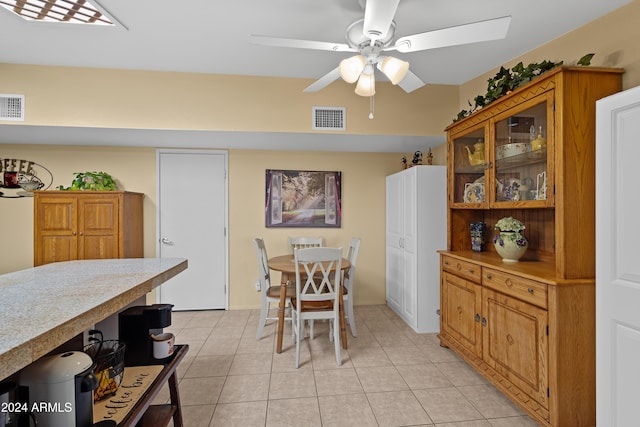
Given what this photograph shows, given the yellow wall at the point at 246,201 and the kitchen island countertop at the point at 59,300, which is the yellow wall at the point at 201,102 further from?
the kitchen island countertop at the point at 59,300

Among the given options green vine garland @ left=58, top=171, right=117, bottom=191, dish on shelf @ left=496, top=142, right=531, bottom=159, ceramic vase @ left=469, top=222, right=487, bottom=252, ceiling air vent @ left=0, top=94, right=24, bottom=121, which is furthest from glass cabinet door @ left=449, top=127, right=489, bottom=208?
ceiling air vent @ left=0, top=94, right=24, bottom=121

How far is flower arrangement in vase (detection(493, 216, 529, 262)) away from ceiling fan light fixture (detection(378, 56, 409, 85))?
1308mm

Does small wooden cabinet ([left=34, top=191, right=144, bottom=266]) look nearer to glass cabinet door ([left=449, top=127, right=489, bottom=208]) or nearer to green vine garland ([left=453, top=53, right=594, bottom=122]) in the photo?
glass cabinet door ([left=449, top=127, right=489, bottom=208])

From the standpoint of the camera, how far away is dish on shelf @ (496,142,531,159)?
205cm

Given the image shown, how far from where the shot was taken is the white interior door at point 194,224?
385 cm

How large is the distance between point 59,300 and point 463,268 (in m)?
2.50

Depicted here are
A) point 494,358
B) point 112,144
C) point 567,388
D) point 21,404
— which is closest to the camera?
point 21,404

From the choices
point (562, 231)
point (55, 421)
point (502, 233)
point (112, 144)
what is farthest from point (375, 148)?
point (55, 421)

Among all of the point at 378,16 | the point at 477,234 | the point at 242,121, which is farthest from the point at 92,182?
the point at 477,234

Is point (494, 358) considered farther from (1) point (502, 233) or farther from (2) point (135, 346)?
(2) point (135, 346)

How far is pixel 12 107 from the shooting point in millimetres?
2879

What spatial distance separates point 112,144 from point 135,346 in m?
3.08

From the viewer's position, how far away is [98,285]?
1216mm

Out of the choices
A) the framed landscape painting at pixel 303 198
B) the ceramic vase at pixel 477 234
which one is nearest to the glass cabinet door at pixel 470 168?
the ceramic vase at pixel 477 234
